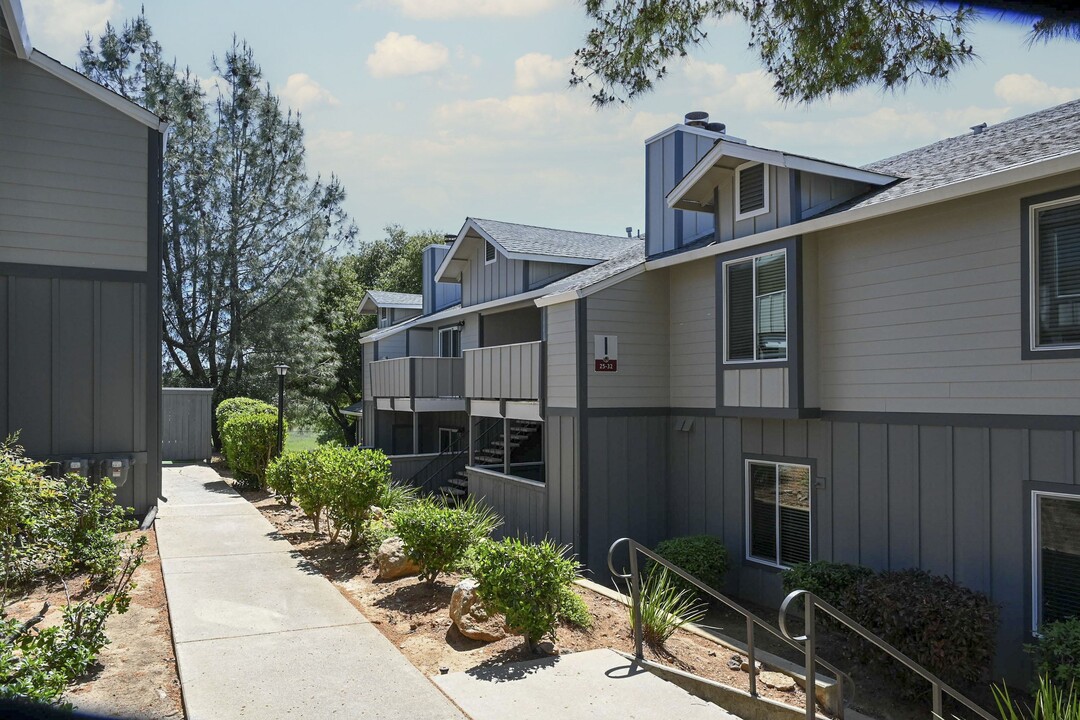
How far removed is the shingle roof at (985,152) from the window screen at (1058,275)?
0.66 metres

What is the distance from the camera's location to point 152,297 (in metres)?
11.4

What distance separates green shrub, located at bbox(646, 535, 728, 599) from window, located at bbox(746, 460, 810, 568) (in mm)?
561

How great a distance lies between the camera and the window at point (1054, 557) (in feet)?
24.8

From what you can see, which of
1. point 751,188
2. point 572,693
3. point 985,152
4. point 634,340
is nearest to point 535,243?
point 634,340

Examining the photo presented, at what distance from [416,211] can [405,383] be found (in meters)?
24.1

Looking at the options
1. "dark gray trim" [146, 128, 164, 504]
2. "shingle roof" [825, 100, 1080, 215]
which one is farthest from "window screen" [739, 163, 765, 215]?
"dark gray trim" [146, 128, 164, 504]

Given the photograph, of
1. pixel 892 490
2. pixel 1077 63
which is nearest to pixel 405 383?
pixel 892 490

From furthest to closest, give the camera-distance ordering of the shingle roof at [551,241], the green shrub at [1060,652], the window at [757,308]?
the shingle roof at [551,241], the window at [757,308], the green shrub at [1060,652]

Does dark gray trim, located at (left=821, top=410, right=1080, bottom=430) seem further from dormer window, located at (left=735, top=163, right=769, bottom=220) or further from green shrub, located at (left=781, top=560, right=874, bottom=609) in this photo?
dormer window, located at (left=735, top=163, right=769, bottom=220)

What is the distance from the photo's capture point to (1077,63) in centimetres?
158

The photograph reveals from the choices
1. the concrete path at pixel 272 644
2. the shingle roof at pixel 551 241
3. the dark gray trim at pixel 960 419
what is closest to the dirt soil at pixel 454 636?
the concrete path at pixel 272 644

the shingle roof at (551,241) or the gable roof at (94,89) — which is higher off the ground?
the gable roof at (94,89)

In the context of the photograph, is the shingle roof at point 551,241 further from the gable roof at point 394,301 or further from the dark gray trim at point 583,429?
the gable roof at point 394,301

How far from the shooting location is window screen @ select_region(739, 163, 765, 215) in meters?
11.1
